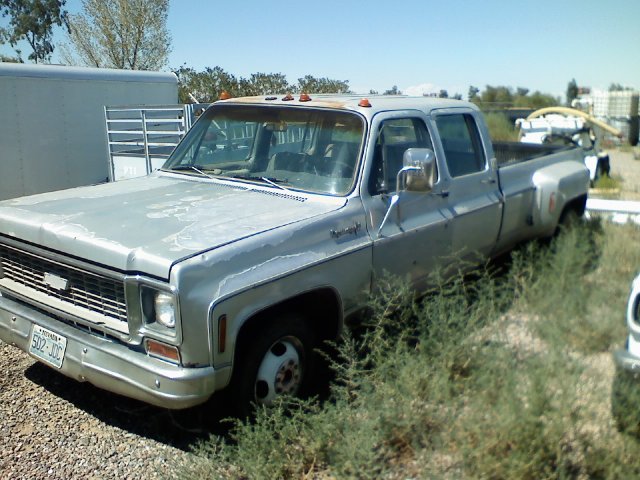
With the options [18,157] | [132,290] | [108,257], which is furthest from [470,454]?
[18,157]

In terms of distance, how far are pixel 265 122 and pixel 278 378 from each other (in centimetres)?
198

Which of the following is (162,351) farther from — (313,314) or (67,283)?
(313,314)

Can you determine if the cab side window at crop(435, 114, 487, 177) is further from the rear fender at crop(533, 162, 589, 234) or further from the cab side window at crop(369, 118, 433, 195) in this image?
the rear fender at crop(533, 162, 589, 234)

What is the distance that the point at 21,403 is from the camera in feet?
13.0

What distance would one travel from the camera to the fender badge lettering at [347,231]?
3.76 m

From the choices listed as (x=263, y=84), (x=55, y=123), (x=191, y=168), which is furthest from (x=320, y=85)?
(x=191, y=168)

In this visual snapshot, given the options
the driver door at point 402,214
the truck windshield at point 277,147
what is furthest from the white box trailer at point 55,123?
the driver door at point 402,214

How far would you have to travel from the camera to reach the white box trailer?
28.2 feet

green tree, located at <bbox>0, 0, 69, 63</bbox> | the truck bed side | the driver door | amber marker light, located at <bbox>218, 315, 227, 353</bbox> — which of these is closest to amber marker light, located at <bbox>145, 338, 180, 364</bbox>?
amber marker light, located at <bbox>218, 315, 227, 353</bbox>

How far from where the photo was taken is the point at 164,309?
307 cm

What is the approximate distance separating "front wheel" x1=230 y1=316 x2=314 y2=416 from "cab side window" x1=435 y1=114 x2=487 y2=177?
2.02 meters

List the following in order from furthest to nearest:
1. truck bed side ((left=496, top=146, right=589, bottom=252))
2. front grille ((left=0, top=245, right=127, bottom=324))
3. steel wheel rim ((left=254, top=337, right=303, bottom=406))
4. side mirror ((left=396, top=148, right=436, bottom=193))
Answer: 1. truck bed side ((left=496, top=146, right=589, bottom=252))
2. side mirror ((left=396, top=148, right=436, bottom=193))
3. steel wheel rim ((left=254, top=337, right=303, bottom=406))
4. front grille ((left=0, top=245, right=127, bottom=324))

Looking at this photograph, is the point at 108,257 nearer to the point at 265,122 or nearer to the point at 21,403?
the point at 21,403

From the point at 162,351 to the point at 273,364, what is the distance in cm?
70
